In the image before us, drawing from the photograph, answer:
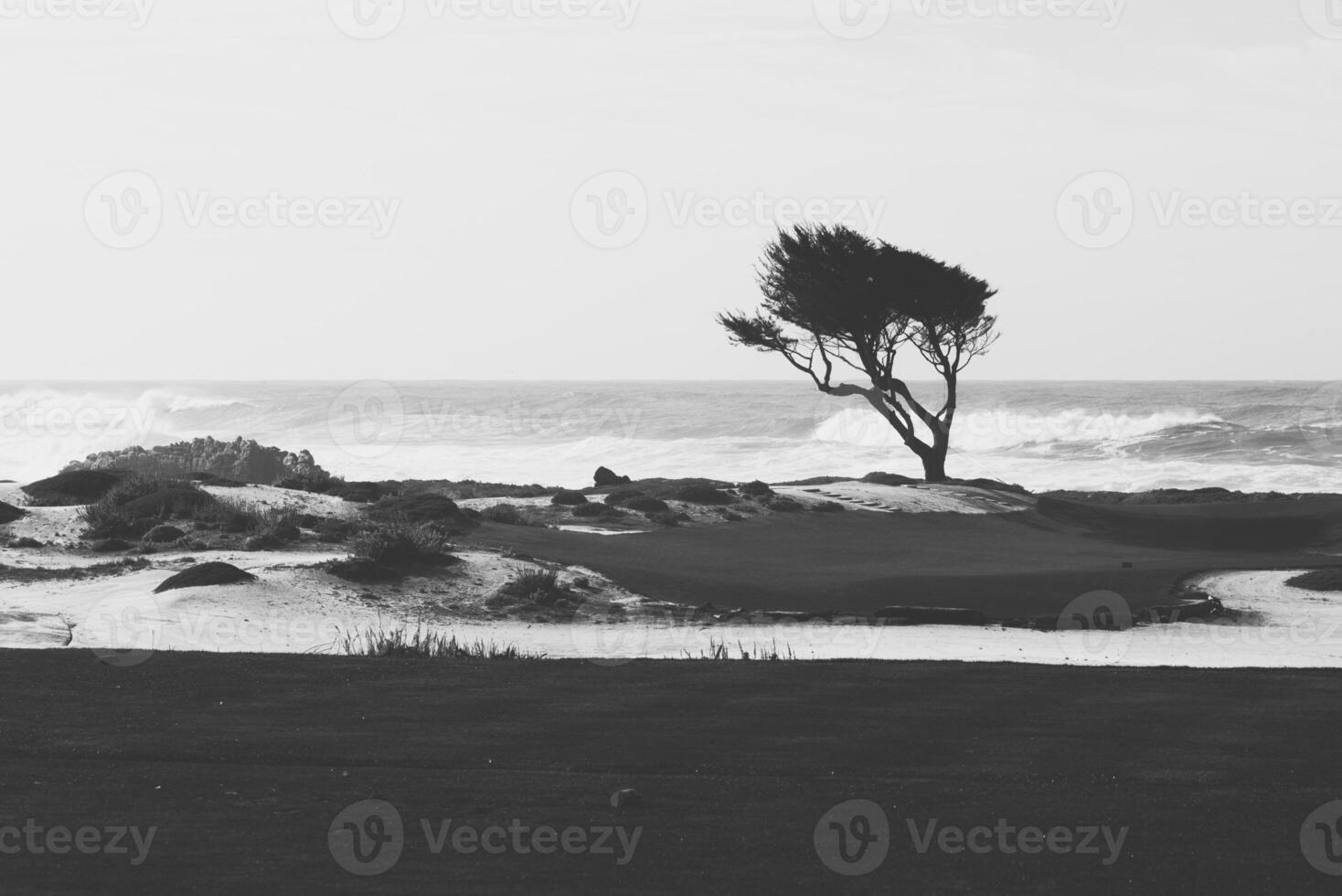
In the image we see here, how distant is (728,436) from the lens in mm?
89625

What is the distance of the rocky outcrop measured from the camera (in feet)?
147

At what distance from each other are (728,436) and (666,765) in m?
80.4

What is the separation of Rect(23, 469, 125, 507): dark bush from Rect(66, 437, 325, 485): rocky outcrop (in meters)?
13.8

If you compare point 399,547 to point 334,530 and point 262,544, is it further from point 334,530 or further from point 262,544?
point 334,530

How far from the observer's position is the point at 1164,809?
8.34 m

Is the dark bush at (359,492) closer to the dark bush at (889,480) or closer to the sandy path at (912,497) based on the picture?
the sandy path at (912,497)

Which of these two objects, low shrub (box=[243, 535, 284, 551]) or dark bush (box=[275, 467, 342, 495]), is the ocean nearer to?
dark bush (box=[275, 467, 342, 495])

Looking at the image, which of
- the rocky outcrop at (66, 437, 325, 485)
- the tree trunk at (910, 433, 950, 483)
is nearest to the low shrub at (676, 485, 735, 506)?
the tree trunk at (910, 433, 950, 483)

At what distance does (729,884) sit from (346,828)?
7.13ft

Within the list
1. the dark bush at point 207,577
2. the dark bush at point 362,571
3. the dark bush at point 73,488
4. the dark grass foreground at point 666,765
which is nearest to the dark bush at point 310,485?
the dark bush at point 73,488

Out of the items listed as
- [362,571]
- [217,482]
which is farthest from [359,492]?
[362,571]

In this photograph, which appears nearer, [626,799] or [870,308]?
[626,799]

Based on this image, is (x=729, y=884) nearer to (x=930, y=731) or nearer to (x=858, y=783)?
(x=858, y=783)

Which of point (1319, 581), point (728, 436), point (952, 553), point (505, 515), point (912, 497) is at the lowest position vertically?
point (728, 436)
